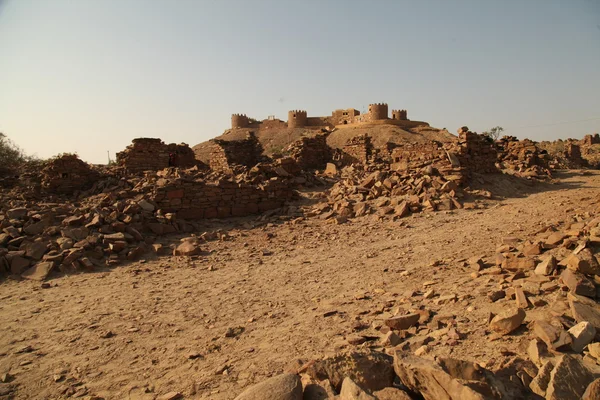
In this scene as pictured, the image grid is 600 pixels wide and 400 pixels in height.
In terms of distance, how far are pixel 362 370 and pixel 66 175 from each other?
1293cm

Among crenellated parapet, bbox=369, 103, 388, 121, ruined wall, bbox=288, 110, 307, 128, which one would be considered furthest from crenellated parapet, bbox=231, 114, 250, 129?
crenellated parapet, bbox=369, 103, 388, 121

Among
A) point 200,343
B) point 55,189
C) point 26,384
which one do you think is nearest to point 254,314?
point 200,343

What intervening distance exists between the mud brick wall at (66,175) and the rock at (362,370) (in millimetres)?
12525

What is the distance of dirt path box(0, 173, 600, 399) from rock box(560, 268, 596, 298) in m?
0.63

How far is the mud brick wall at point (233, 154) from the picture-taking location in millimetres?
16703

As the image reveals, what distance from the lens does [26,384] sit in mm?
3436

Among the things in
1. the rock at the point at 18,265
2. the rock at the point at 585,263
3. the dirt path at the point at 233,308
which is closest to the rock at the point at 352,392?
the dirt path at the point at 233,308

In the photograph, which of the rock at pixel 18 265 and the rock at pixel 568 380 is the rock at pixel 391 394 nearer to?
the rock at pixel 568 380

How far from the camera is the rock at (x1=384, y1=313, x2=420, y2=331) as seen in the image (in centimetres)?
356

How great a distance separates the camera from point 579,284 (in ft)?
11.0

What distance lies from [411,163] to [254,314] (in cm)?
926

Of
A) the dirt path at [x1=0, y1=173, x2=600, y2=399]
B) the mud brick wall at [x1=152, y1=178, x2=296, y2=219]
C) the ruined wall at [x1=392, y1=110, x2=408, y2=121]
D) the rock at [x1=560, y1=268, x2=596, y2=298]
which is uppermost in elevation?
the ruined wall at [x1=392, y1=110, x2=408, y2=121]

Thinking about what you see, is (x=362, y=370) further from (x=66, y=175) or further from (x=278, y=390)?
(x=66, y=175)

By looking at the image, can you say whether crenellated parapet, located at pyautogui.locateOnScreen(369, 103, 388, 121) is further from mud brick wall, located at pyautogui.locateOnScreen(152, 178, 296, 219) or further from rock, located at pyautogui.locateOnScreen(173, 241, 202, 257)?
rock, located at pyautogui.locateOnScreen(173, 241, 202, 257)
